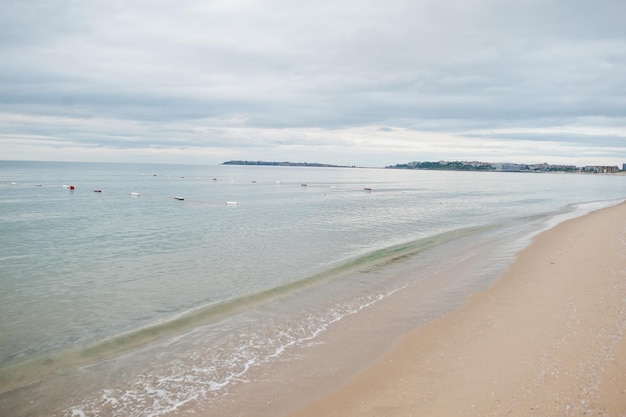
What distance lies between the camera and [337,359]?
8.42 meters

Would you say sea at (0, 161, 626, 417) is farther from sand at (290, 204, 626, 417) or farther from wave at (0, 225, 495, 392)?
sand at (290, 204, 626, 417)

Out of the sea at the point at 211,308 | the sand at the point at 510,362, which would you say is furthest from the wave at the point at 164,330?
the sand at the point at 510,362

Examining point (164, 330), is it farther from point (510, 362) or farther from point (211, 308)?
point (510, 362)

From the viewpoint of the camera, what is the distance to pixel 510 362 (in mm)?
7523

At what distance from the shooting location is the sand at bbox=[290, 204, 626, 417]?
6141 mm

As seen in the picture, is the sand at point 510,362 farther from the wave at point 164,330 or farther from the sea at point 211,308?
the wave at point 164,330

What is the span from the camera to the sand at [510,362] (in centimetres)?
614

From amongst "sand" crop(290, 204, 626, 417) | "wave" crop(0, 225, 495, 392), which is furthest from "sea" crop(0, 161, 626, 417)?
"sand" crop(290, 204, 626, 417)

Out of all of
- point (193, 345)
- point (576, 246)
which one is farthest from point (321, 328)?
point (576, 246)

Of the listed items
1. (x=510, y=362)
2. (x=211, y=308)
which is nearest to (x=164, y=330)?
(x=211, y=308)

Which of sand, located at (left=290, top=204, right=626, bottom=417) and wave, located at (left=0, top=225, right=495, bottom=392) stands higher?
sand, located at (left=290, top=204, right=626, bottom=417)

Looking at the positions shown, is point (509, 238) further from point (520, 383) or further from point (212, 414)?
point (212, 414)

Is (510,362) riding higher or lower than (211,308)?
higher

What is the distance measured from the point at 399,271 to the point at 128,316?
994cm
